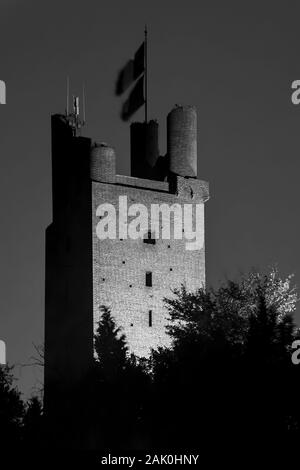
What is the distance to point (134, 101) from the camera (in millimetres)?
81188

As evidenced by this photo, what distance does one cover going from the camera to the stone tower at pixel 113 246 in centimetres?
7312

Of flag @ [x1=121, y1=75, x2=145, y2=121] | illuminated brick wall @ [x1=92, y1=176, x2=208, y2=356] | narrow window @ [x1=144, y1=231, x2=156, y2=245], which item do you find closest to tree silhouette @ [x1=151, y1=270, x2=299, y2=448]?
illuminated brick wall @ [x1=92, y1=176, x2=208, y2=356]

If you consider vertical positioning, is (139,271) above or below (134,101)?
below

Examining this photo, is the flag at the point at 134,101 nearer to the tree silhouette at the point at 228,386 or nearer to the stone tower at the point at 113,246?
the stone tower at the point at 113,246

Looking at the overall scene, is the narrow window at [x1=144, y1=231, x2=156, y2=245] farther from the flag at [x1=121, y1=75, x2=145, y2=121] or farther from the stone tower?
the flag at [x1=121, y1=75, x2=145, y2=121]

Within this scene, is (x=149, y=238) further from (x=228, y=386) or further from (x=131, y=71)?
(x=228, y=386)

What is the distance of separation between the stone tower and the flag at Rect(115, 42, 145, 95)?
481 centimetres

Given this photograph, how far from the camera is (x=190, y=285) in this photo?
7612cm

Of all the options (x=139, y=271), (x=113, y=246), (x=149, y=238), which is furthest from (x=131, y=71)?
(x=139, y=271)

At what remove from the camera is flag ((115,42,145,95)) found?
267ft

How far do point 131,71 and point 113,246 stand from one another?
12.0 meters

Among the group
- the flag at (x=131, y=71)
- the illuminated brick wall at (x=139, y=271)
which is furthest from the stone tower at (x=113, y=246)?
the flag at (x=131, y=71)
